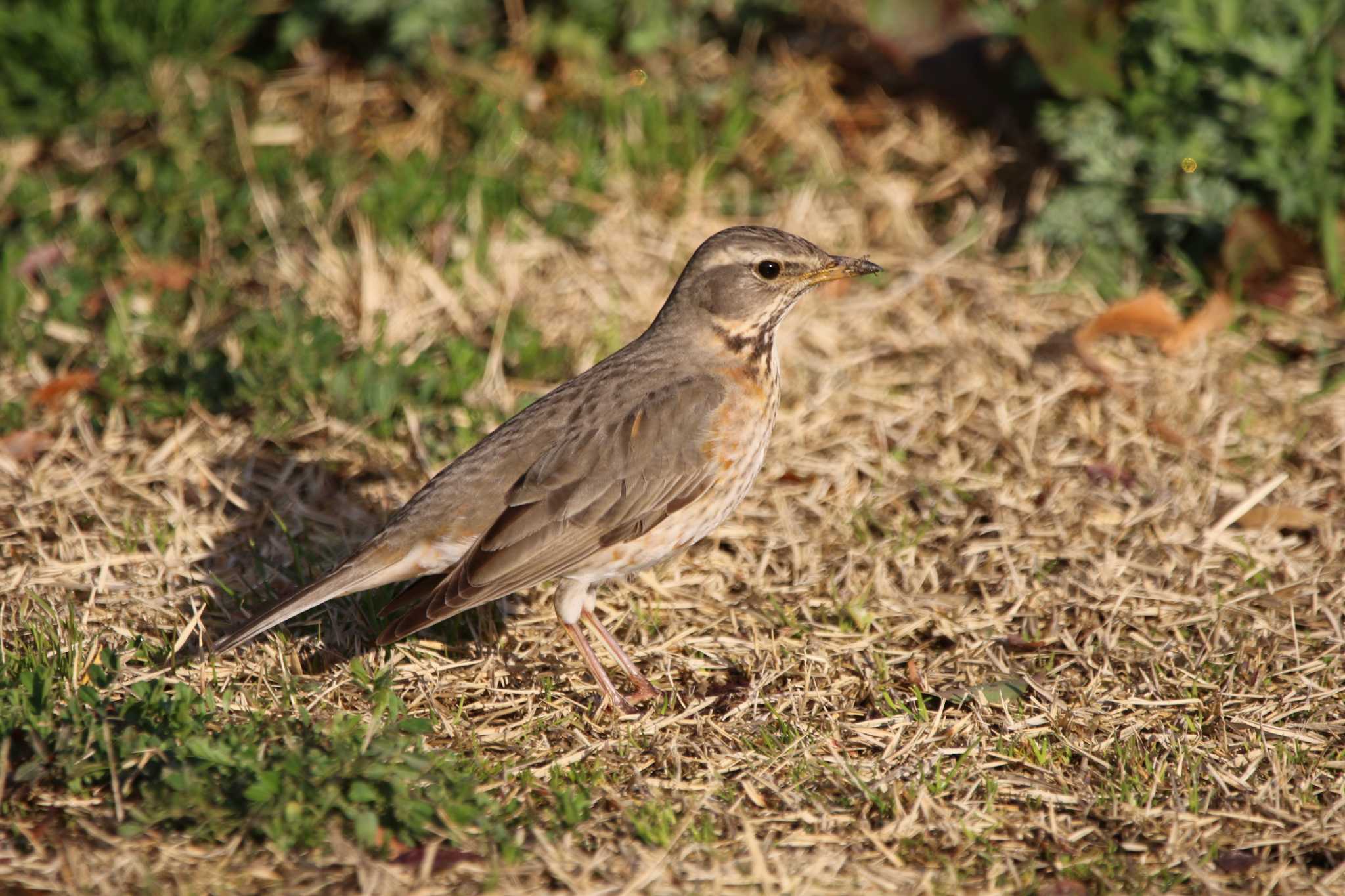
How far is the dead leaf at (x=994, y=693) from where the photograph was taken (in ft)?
18.8

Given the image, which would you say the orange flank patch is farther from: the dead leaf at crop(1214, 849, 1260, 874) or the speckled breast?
the dead leaf at crop(1214, 849, 1260, 874)

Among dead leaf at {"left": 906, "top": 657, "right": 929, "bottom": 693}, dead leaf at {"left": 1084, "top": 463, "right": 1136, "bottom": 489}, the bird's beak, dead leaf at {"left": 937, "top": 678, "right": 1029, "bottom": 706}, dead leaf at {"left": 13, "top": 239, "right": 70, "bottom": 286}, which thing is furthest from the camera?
dead leaf at {"left": 13, "top": 239, "right": 70, "bottom": 286}

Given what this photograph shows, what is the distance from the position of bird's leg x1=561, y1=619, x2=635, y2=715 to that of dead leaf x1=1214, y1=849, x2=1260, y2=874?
7.24 feet

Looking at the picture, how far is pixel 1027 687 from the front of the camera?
5.85 metres

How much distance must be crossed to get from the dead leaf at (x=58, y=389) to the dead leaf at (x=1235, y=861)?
571 centimetres

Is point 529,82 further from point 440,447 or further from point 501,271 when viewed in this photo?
point 440,447

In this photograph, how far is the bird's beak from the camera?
6.29m

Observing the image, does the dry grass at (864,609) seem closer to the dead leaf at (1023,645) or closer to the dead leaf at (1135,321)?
the dead leaf at (1023,645)

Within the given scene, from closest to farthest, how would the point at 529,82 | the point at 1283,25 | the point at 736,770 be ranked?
the point at 736,770 < the point at 1283,25 < the point at 529,82

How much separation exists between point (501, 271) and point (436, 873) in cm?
450

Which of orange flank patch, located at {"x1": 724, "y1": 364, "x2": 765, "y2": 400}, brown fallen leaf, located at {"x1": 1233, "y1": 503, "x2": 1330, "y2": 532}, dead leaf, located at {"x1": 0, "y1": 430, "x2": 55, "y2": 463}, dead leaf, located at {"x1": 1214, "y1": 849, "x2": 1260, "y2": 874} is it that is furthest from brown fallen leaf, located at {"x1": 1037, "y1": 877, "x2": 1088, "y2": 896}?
dead leaf, located at {"x1": 0, "y1": 430, "x2": 55, "y2": 463}

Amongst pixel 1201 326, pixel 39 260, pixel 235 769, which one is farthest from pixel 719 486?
pixel 39 260

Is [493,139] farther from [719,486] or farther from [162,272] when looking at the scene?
[719,486]

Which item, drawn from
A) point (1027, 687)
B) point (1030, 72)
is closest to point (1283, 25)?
point (1030, 72)
